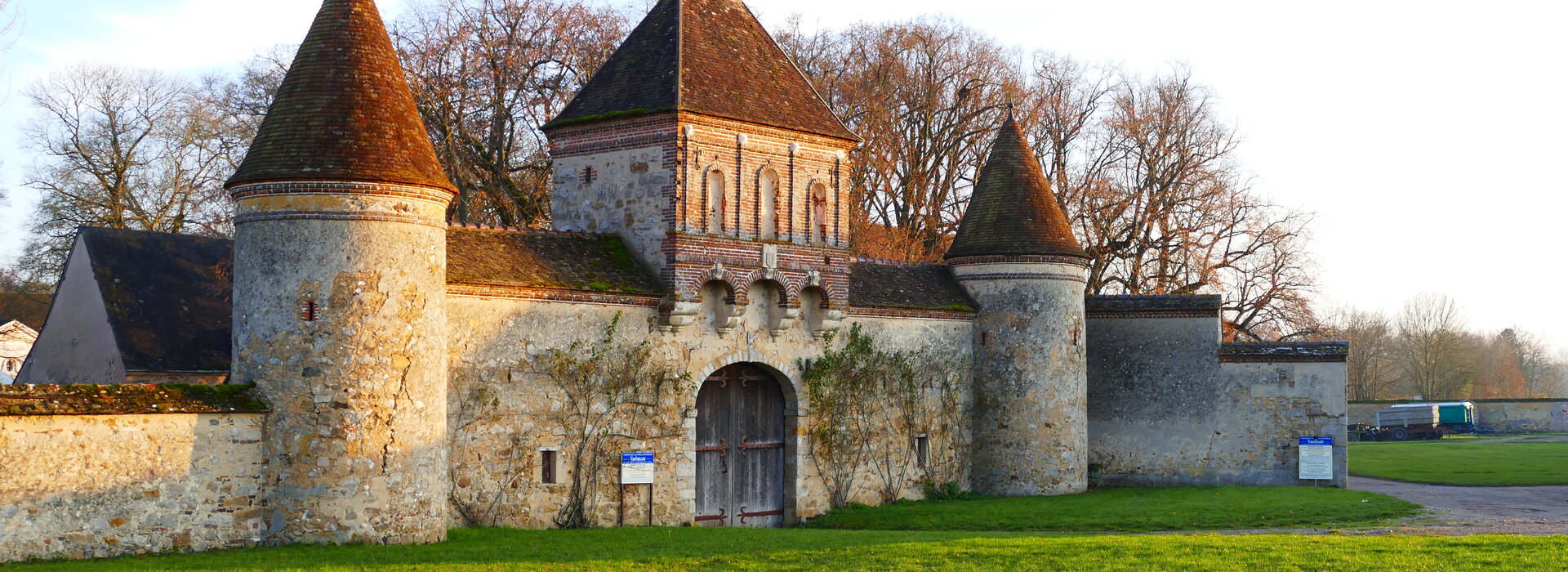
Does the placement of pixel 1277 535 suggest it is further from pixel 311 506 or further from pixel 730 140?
pixel 311 506

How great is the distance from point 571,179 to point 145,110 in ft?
71.2

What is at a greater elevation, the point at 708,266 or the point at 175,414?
the point at 708,266

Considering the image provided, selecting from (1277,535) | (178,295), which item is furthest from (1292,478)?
(178,295)

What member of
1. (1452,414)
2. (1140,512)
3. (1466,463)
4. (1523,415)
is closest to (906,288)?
(1140,512)

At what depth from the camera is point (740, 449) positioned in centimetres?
2311

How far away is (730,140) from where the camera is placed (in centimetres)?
2198

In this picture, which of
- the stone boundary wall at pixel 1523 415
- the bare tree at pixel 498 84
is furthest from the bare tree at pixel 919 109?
the stone boundary wall at pixel 1523 415

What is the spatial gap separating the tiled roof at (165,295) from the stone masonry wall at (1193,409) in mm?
18496

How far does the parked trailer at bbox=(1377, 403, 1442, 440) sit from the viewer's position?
5406cm

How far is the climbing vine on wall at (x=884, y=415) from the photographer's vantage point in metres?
23.9

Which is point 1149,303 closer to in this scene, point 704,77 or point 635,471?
point 704,77

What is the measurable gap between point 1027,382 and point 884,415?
326 centimetres

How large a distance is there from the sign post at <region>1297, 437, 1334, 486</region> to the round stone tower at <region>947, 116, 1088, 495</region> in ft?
15.1

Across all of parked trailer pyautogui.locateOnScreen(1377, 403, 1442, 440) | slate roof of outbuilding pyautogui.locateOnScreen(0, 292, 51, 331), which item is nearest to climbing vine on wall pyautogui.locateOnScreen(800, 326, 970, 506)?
slate roof of outbuilding pyautogui.locateOnScreen(0, 292, 51, 331)
